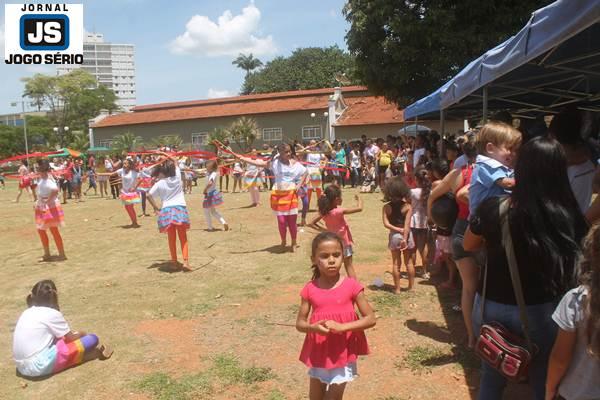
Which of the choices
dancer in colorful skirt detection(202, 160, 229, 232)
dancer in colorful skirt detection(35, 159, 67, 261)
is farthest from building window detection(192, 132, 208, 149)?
dancer in colorful skirt detection(35, 159, 67, 261)

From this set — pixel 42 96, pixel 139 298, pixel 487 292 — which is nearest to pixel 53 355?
pixel 139 298

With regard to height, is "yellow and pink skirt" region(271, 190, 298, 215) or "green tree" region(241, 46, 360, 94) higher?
"green tree" region(241, 46, 360, 94)

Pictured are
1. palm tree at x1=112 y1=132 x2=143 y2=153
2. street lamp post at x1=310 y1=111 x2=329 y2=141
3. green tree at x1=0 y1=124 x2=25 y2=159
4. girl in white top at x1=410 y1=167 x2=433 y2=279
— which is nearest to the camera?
girl in white top at x1=410 y1=167 x2=433 y2=279

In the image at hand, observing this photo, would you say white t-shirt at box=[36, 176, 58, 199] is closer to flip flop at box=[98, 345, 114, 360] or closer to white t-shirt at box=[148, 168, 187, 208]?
white t-shirt at box=[148, 168, 187, 208]

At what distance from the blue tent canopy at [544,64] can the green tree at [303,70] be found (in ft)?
155

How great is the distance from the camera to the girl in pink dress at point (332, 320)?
2789 mm

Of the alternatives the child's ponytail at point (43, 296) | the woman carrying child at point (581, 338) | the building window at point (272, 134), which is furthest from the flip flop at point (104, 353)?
the building window at point (272, 134)

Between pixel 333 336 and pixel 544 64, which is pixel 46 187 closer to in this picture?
pixel 333 336

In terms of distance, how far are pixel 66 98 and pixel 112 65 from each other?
4506 inches

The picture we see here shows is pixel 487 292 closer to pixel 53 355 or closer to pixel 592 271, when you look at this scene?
Answer: pixel 592 271

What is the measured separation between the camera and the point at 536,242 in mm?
2242

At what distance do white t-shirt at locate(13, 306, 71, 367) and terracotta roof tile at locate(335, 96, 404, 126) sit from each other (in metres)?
30.6

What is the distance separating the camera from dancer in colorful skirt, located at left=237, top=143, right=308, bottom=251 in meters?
8.23

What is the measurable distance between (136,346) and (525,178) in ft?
12.8
